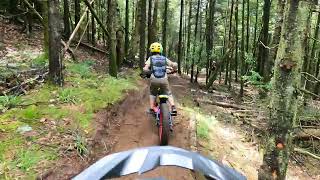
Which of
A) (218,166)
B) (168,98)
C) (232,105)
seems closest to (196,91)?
(232,105)

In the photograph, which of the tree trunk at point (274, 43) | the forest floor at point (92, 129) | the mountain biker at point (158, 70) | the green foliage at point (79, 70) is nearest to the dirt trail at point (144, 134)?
the forest floor at point (92, 129)

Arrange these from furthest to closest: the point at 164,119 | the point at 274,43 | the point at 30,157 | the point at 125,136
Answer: the point at 274,43, the point at 125,136, the point at 164,119, the point at 30,157

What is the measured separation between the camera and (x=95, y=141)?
27.7 ft

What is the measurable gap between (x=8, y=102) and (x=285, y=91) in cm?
629

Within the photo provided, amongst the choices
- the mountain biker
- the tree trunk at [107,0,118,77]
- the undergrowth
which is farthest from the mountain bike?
the tree trunk at [107,0,118,77]

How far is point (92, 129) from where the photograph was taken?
28.6ft

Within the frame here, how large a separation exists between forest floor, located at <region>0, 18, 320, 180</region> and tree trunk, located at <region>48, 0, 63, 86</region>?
384mm

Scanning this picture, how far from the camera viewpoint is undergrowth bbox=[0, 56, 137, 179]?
6707 mm

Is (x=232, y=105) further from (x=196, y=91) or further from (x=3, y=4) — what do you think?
(x=3, y=4)

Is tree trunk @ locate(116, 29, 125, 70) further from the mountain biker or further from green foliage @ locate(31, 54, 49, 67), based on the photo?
the mountain biker

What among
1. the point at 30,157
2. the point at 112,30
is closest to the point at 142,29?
the point at 112,30

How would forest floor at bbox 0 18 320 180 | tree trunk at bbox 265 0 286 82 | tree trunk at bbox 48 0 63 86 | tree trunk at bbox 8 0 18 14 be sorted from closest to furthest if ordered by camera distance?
1. forest floor at bbox 0 18 320 180
2. tree trunk at bbox 48 0 63 86
3. tree trunk at bbox 265 0 286 82
4. tree trunk at bbox 8 0 18 14

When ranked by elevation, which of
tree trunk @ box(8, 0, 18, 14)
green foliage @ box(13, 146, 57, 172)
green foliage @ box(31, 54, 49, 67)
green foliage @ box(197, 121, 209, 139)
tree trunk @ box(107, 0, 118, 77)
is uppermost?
tree trunk @ box(8, 0, 18, 14)

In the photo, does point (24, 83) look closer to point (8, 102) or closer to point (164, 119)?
point (8, 102)
